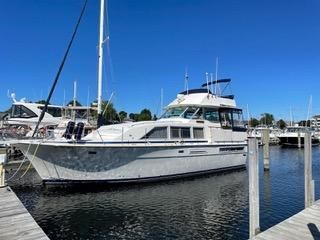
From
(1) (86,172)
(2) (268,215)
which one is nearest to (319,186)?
(2) (268,215)

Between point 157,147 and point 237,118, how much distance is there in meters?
8.41

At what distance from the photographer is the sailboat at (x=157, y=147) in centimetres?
1552

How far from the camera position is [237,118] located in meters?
→ 23.4

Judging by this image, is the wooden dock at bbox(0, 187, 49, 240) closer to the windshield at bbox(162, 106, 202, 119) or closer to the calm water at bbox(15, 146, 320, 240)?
the calm water at bbox(15, 146, 320, 240)

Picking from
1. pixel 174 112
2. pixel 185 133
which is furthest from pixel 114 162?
pixel 174 112

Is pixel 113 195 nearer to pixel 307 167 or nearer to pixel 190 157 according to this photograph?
pixel 190 157

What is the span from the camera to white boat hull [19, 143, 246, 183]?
15.4 meters

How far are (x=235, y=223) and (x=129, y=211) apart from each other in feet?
12.7

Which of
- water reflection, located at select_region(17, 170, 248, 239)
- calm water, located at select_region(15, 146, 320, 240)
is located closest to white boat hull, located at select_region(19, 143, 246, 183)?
calm water, located at select_region(15, 146, 320, 240)

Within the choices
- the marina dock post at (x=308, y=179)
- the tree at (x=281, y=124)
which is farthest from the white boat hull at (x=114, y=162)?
the tree at (x=281, y=124)

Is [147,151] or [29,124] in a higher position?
[29,124]

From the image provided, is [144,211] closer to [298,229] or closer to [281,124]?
[298,229]

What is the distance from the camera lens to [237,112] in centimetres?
2331

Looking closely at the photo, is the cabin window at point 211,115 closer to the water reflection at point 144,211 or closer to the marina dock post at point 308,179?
the water reflection at point 144,211
